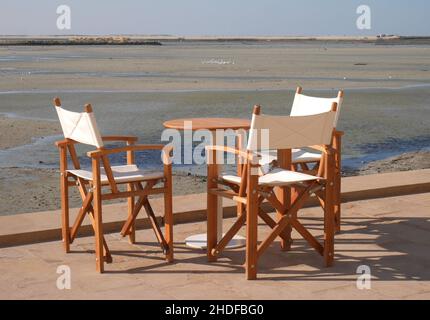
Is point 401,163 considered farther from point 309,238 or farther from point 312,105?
point 309,238

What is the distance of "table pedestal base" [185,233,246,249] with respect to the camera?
5797mm

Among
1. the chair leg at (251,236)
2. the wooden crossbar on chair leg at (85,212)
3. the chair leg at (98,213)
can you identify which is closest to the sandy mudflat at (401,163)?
the wooden crossbar on chair leg at (85,212)

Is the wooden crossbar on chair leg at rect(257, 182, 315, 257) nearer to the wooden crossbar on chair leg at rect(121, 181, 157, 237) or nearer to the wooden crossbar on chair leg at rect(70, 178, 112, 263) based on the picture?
the wooden crossbar on chair leg at rect(121, 181, 157, 237)

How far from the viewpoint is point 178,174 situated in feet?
32.7

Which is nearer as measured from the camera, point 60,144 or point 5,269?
point 5,269

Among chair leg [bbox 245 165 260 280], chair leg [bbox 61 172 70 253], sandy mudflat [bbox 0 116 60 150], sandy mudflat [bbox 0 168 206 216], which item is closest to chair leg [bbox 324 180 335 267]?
chair leg [bbox 245 165 260 280]

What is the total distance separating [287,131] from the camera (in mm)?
5004

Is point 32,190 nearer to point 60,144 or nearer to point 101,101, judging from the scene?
point 60,144

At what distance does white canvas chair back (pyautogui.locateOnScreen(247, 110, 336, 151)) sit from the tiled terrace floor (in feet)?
2.60

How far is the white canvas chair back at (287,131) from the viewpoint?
4.94 m

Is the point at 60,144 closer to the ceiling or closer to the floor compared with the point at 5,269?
closer to the ceiling

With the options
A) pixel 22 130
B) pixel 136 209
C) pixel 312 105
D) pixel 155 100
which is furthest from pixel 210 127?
pixel 155 100
